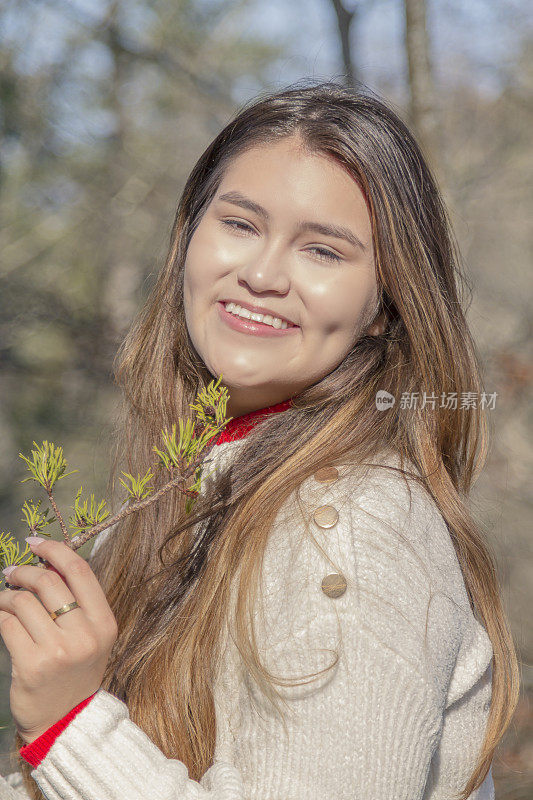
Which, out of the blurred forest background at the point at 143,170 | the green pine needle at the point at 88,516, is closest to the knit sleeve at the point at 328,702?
the green pine needle at the point at 88,516

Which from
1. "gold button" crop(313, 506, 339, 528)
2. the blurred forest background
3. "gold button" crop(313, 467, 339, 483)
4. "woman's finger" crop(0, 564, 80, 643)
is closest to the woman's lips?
"gold button" crop(313, 467, 339, 483)

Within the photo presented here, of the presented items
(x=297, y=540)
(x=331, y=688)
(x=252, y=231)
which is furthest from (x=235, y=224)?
(x=331, y=688)

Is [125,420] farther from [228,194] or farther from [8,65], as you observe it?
[8,65]

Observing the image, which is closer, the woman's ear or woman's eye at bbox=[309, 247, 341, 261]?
woman's eye at bbox=[309, 247, 341, 261]

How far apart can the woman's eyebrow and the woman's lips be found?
19 centimetres

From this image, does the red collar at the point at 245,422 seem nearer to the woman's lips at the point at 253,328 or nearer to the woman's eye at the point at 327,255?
the woman's lips at the point at 253,328

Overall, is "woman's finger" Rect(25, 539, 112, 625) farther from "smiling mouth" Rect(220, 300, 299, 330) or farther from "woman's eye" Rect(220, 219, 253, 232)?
"woman's eye" Rect(220, 219, 253, 232)

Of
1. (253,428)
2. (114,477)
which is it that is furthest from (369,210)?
(114,477)

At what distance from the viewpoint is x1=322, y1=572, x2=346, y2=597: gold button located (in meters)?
1.11

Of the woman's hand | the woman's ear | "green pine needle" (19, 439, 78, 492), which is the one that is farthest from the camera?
the woman's ear

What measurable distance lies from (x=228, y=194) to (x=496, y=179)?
9.92 ft

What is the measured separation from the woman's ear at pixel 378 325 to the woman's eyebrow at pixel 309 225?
0.58ft

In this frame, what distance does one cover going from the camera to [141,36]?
384 centimetres

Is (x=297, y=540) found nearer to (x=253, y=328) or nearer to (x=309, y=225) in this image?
(x=253, y=328)
